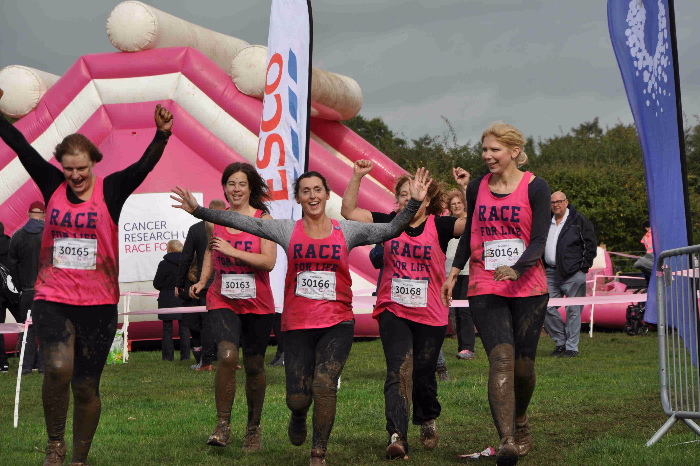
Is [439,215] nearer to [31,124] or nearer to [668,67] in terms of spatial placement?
[668,67]

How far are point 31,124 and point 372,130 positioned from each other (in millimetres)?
50383

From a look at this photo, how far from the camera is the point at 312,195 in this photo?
5.34 metres

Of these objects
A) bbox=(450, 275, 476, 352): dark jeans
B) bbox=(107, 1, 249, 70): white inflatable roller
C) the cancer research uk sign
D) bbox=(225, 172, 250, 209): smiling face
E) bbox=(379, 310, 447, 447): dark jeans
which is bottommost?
bbox=(379, 310, 447, 447): dark jeans

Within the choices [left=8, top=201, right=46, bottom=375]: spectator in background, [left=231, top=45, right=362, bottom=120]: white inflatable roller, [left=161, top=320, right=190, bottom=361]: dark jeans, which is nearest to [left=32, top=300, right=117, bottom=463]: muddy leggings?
[left=8, top=201, right=46, bottom=375]: spectator in background

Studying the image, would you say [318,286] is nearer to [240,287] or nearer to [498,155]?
[240,287]

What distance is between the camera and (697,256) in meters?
5.58

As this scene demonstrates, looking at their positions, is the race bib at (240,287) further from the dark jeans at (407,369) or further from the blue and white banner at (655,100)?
the blue and white banner at (655,100)

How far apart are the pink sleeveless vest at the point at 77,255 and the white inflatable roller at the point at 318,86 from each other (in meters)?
9.51

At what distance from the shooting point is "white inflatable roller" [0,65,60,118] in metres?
15.7

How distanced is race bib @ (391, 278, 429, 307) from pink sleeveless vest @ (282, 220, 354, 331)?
58 cm

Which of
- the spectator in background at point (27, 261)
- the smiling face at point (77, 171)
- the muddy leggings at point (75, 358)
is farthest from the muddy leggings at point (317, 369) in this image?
the spectator in background at point (27, 261)

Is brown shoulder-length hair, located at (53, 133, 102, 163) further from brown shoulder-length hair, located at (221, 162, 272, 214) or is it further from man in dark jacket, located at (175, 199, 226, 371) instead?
man in dark jacket, located at (175, 199, 226, 371)

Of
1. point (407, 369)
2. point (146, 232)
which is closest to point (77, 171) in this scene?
point (407, 369)

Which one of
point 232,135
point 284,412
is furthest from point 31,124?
point 284,412
